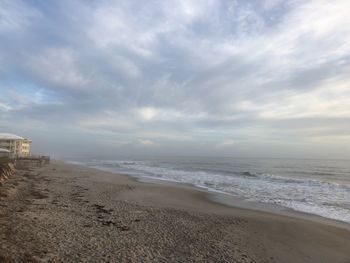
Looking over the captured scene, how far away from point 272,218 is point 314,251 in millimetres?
4138

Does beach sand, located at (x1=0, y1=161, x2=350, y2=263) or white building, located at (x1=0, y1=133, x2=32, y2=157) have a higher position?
white building, located at (x1=0, y1=133, x2=32, y2=157)

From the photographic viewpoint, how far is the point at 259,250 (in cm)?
884

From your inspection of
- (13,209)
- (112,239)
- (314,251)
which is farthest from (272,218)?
(13,209)

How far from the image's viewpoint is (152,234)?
969cm

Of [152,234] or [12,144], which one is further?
[12,144]

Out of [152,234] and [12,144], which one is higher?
[12,144]

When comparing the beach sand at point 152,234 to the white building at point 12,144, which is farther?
the white building at point 12,144

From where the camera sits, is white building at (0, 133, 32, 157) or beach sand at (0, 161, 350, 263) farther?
white building at (0, 133, 32, 157)

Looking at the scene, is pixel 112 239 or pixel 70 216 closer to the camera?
pixel 112 239

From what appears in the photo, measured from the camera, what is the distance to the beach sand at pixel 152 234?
768 cm

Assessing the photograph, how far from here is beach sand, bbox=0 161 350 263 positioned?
25.2ft

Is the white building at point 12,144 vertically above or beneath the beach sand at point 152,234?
above

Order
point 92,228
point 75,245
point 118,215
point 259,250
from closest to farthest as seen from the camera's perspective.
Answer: point 75,245 < point 259,250 < point 92,228 < point 118,215

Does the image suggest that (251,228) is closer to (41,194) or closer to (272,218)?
(272,218)
